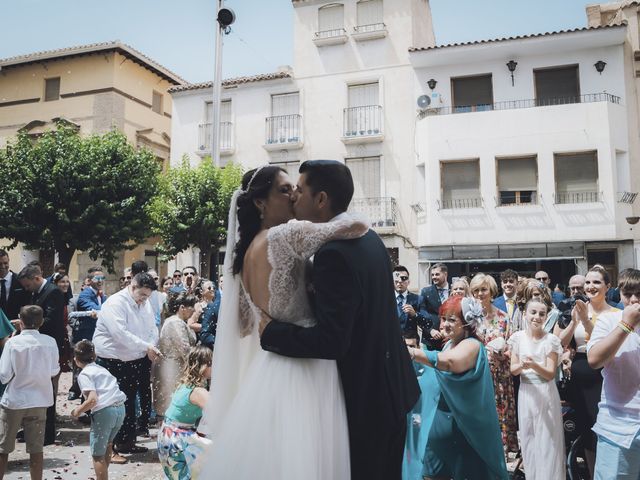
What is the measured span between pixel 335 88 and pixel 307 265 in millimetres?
19007

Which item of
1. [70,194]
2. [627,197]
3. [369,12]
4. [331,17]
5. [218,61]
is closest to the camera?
[218,61]

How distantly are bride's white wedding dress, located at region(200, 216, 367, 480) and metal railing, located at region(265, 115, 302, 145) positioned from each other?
18761 mm

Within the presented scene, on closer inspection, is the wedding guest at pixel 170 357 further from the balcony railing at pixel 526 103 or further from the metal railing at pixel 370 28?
the metal railing at pixel 370 28

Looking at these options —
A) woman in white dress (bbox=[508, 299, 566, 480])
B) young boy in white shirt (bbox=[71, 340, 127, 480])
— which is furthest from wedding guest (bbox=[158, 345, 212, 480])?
woman in white dress (bbox=[508, 299, 566, 480])

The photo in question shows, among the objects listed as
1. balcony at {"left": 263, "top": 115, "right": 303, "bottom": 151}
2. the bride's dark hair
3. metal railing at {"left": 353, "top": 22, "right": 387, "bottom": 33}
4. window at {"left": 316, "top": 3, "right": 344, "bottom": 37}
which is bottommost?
the bride's dark hair

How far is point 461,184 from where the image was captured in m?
18.3

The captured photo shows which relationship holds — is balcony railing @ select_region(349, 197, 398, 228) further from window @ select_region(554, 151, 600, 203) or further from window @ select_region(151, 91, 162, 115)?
window @ select_region(151, 91, 162, 115)

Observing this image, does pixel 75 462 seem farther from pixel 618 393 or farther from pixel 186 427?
pixel 618 393

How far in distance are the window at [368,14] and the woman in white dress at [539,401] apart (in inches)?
691

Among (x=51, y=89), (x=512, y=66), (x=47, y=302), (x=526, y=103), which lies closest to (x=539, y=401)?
(x=47, y=302)

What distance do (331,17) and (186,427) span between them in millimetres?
19485

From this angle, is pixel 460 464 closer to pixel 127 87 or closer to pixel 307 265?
pixel 307 265

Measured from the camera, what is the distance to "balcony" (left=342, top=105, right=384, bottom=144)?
19.8m

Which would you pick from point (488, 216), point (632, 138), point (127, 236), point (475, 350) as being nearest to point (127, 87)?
point (127, 236)
